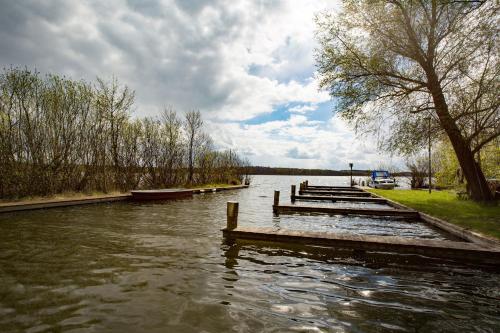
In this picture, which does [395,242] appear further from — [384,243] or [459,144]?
[459,144]

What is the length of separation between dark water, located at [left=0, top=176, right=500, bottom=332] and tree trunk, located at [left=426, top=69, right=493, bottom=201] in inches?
389

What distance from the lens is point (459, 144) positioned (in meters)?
14.5

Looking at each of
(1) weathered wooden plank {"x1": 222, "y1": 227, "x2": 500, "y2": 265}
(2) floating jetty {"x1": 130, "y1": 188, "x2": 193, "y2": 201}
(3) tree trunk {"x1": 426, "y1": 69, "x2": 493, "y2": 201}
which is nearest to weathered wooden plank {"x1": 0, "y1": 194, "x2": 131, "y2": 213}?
(2) floating jetty {"x1": 130, "y1": 188, "x2": 193, "y2": 201}

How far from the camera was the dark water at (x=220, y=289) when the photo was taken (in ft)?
12.2

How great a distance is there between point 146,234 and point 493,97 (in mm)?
15302

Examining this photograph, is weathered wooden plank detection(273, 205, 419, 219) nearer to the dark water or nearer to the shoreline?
the dark water

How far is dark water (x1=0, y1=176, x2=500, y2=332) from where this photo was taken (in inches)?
147

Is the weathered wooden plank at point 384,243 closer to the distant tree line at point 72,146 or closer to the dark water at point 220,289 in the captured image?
the dark water at point 220,289

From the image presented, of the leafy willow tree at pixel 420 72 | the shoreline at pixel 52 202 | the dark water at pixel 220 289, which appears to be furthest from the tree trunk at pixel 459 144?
the shoreline at pixel 52 202

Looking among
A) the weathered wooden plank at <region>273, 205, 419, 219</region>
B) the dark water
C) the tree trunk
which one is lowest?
the dark water

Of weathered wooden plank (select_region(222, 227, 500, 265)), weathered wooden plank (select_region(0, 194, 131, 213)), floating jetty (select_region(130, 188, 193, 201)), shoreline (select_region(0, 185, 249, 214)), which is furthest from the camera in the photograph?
floating jetty (select_region(130, 188, 193, 201))

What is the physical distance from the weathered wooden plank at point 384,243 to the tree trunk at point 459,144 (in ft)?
29.1

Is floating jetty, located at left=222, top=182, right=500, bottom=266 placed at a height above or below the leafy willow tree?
below

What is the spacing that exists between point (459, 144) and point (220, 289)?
49.1ft
